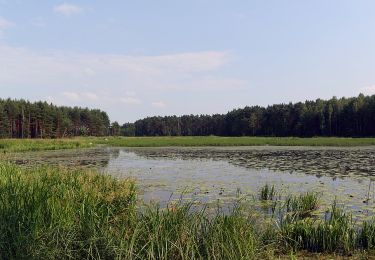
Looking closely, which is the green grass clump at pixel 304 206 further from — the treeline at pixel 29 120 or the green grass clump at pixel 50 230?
the treeline at pixel 29 120

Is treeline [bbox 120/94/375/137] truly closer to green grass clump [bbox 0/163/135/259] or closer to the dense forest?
the dense forest

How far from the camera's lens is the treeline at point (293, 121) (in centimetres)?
8931

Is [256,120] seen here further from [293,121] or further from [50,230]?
[50,230]

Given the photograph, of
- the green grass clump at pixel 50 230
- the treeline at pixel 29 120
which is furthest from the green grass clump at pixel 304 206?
the treeline at pixel 29 120

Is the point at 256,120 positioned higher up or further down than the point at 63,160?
higher up

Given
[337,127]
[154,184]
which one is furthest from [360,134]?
[154,184]

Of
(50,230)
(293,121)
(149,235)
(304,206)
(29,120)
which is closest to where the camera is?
(149,235)

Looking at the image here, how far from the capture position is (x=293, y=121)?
369ft

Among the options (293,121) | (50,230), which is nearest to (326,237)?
(50,230)

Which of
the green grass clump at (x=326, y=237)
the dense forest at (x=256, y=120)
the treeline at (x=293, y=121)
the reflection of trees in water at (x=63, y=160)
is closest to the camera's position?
the green grass clump at (x=326, y=237)

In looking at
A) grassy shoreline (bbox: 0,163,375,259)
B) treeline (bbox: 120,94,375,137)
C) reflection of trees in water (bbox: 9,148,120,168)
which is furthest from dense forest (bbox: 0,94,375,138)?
grassy shoreline (bbox: 0,163,375,259)

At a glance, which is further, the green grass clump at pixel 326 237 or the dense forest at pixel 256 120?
the dense forest at pixel 256 120

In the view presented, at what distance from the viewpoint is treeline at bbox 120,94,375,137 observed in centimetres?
8931

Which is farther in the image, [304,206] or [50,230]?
[304,206]
